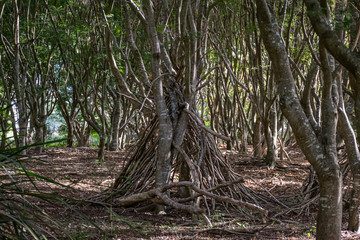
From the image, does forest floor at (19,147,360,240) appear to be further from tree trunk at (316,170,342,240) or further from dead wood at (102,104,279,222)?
tree trunk at (316,170,342,240)

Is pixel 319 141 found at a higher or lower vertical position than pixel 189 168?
higher

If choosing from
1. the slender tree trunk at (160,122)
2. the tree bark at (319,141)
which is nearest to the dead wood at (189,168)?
the slender tree trunk at (160,122)

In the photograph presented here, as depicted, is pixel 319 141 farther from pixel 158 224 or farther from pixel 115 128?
pixel 115 128

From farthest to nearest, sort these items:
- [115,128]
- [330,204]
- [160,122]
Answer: [115,128]
[160,122]
[330,204]

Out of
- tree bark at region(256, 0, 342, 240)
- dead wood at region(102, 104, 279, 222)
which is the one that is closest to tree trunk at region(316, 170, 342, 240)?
tree bark at region(256, 0, 342, 240)

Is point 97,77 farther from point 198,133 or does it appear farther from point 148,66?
point 198,133

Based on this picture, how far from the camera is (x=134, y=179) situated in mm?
4445

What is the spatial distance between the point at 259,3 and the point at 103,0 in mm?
6331

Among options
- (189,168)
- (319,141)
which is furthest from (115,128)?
(319,141)

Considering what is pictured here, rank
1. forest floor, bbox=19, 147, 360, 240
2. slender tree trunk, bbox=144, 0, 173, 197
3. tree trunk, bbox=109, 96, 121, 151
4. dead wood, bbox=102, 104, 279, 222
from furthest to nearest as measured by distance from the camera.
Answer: tree trunk, bbox=109, 96, 121, 151 < dead wood, bbox=102, 104, 279, 222 < slender tree trunk, bbox=144, 0, 173, 197 < forest floor, bbox=19, 147, 360, 240

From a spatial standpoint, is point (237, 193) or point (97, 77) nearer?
point (237, 193)

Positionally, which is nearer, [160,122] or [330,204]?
[330,204]

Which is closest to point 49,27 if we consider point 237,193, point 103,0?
point 103,0

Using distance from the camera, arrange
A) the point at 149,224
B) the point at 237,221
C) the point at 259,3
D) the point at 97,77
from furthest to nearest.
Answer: the point at 97,77 < the point at 237,221 < the point at 149,224 < the point at 259,3
